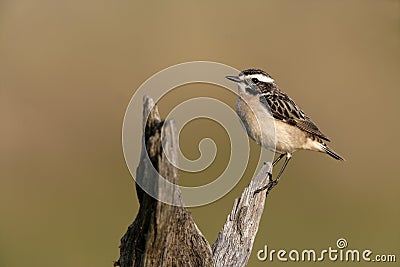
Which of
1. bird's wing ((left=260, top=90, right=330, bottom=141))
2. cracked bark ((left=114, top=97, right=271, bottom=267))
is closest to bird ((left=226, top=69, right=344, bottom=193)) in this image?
bird's wing ((left=260, top=90, right=330, bottom=141))

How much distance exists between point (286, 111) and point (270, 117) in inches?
8.6

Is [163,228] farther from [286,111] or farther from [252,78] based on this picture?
[286,111]

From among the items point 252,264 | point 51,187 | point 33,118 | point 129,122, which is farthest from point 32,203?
point 129,122

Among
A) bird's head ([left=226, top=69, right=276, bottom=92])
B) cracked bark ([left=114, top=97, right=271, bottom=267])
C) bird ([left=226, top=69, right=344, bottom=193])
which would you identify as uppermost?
bird's head ([left=226, top=69, right=276, bottom=92])

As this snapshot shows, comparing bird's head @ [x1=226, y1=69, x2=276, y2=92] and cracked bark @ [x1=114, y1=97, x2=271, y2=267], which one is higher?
bird's head @ [x1=226, y1=69, x2=276, y2=92]

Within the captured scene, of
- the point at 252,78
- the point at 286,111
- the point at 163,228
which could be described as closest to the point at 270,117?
the point at 286,111

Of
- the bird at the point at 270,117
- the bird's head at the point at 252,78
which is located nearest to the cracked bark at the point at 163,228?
the bird at the point at 270,117

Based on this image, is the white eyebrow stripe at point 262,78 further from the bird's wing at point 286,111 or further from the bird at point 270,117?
the bird's wing at point 286,111

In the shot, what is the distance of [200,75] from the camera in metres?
4.36

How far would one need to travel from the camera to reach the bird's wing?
482cm

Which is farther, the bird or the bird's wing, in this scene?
the bird's wing

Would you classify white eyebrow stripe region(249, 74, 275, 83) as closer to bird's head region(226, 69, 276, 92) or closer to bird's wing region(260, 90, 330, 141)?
bird's head region(226, 69, 276, 92)

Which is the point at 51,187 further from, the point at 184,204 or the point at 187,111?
the point at 184,204

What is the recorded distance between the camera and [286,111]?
486cm
